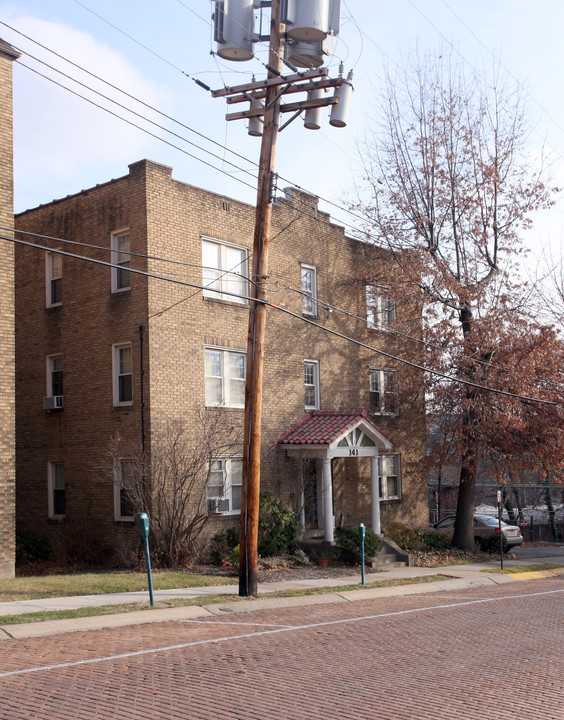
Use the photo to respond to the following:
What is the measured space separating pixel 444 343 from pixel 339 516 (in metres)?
6.25

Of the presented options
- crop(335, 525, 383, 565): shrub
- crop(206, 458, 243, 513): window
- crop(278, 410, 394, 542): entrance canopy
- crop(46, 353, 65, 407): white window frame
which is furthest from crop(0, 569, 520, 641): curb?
crop(46, 353, 65, 407): white window frame

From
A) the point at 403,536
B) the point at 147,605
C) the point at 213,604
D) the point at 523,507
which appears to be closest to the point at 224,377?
the point at 403,536

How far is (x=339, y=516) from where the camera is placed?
80.1ft

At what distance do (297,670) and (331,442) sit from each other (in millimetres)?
13213

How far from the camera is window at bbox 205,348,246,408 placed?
68.4 feet

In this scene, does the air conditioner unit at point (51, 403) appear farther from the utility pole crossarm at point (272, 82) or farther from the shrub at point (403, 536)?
the shrub at point (403, 536)

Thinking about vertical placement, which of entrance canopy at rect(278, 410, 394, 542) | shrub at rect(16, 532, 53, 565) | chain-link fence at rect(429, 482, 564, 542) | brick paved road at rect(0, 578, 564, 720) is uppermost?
entrance canopy at rect(278, 410, 394, 542)

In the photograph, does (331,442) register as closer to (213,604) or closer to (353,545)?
(353,545)

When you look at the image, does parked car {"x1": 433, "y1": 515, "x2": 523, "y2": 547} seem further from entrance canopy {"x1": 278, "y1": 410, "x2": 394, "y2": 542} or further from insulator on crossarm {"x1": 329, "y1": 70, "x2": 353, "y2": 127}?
insulator on crossarm {"x1": 329, "y1": 70, "x2": 353, "y2": 127}

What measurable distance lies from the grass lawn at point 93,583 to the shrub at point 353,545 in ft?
14.0

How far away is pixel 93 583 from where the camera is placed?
1557cm

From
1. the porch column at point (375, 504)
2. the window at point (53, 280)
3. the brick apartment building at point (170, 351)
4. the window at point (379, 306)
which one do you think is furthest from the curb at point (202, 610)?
the window at point (53, 280)

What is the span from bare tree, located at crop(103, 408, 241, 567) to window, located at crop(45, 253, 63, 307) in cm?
480

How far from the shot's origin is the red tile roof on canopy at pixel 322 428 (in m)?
21.8
